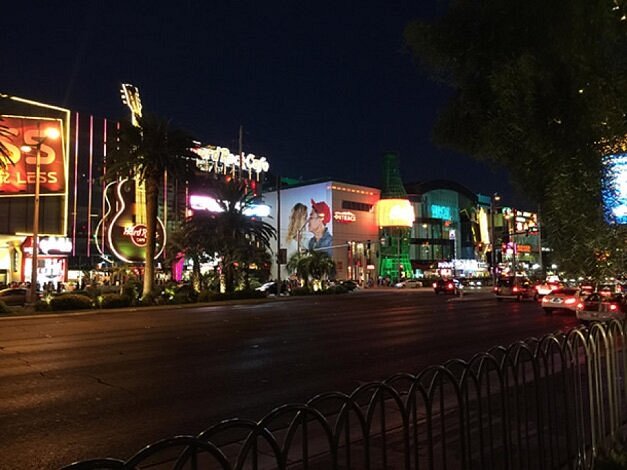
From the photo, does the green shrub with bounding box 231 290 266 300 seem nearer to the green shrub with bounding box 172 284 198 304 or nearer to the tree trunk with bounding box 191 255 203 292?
the green shrub with bounding box 172 284 198 304

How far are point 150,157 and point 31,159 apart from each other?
66.8 ft

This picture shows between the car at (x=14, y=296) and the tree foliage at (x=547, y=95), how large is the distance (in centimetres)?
3937

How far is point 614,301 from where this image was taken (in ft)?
62.9

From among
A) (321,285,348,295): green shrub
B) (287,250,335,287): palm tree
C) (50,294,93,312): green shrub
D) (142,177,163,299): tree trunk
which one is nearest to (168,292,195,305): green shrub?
(142,177,163,299): tree trunk

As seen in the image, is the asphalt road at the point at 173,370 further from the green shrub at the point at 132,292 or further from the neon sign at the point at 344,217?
the neon sign at the point at 344,217

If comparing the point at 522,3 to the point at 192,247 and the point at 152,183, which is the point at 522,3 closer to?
the point at 152,183

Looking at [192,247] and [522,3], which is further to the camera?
[192,247]

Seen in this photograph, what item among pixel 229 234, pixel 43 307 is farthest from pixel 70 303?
pixel 229 234

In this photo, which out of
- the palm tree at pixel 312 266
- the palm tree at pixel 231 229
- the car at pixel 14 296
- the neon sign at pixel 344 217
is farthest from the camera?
the neon sign at pixel 344 217

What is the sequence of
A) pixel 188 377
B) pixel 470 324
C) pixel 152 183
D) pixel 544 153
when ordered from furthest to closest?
pixel 152 183
pixel 470 324
pixel 188 377
pixel 544 153

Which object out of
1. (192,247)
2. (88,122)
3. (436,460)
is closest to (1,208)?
(88,122)

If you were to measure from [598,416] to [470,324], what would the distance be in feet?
54.4

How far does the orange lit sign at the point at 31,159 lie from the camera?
5066 centimetres

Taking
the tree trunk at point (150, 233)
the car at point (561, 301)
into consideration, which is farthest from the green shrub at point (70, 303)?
the car at point (561, 301)
